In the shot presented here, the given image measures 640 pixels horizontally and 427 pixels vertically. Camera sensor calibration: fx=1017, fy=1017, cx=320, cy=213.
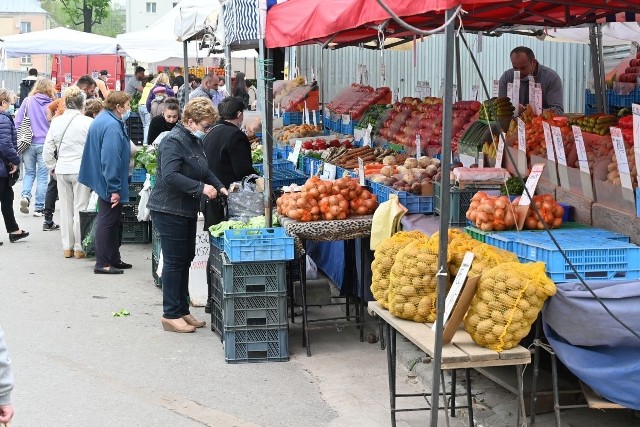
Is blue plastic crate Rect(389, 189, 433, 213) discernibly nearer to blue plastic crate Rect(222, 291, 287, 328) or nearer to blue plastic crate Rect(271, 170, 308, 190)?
blue plastic crate Rect(222, 291, 287, 328)

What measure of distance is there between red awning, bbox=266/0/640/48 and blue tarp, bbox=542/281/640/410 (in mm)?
1870

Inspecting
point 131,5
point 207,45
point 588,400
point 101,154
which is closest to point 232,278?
point 588,400

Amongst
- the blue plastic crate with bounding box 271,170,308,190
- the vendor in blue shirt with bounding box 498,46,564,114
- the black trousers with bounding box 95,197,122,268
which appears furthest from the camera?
the black trousers with bounding box 95,197,122,268

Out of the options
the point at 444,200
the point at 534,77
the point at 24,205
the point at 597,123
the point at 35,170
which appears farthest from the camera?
the point at 24,205

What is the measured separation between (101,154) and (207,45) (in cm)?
452

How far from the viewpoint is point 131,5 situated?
9931 centimetres

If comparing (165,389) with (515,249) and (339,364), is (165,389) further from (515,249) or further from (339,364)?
(515,249)

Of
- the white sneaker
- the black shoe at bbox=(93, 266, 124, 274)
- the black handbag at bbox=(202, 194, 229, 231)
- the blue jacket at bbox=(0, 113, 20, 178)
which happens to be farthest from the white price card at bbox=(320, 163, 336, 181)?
the white sneaker

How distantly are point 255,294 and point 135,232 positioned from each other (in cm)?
660

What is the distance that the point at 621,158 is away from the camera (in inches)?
254

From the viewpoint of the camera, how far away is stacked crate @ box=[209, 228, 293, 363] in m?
8.09

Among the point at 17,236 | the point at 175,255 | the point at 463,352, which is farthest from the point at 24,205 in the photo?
the point at 463,352

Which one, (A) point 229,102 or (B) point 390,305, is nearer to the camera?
(B) point 390,305

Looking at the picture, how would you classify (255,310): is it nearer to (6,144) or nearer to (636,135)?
(636,135)
